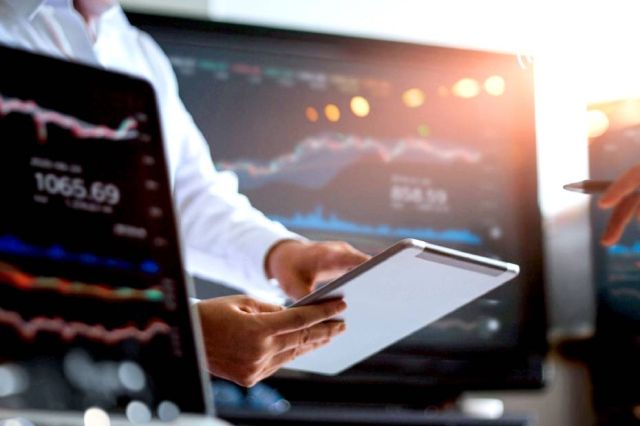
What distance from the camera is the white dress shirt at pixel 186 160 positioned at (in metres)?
0.91

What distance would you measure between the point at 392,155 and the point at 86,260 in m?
0.97

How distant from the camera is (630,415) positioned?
1.43m

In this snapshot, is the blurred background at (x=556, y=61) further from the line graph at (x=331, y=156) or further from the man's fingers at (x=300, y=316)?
the man's fingers at (x=300, y=316)

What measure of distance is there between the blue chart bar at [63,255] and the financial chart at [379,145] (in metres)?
0.85

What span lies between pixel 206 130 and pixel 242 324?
64 cm

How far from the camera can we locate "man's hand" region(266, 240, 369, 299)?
998 mm

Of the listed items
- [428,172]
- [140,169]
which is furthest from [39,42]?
[428,172]

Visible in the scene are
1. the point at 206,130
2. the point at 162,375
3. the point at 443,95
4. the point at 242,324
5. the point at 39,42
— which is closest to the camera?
the point at 162,375

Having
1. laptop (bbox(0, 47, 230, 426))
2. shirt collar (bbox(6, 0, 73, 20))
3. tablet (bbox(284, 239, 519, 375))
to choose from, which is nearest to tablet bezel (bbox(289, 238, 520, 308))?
tablet (bbox(284, 239, 519, 375))

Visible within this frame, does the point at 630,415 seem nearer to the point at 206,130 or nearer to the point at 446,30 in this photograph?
the point at 446,30

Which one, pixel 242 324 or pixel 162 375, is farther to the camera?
pixel 242 324

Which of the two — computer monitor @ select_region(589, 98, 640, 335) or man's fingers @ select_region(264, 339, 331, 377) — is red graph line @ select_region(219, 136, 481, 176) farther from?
man's fingers @ select_region(264, 339, 331, 377)

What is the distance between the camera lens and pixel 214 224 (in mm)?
1092

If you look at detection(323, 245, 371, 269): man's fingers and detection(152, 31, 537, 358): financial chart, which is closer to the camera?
detection(323, 245, 371, 269): man's fingers
